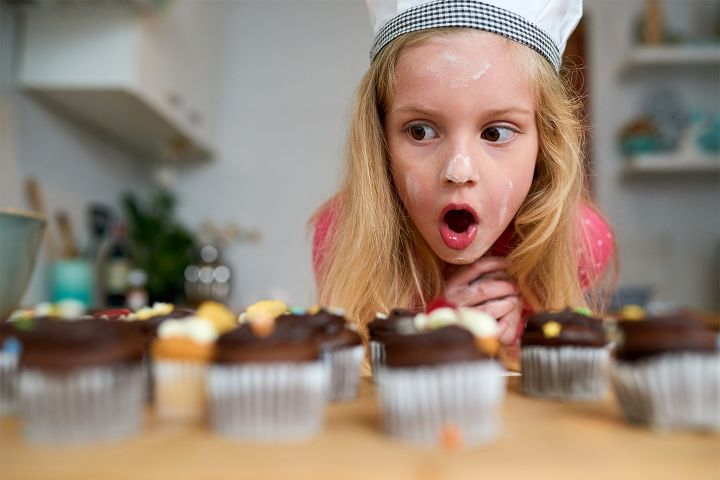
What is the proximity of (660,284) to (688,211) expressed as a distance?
0.37m

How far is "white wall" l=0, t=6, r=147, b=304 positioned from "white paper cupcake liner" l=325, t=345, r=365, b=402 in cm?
170

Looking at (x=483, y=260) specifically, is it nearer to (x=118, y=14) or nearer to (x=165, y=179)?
(x=118, y=14)

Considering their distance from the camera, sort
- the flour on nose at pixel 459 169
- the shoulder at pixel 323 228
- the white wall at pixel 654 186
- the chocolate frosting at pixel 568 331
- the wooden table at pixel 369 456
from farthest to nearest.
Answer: the white wall at pixel 654 186 → the shoulder at pixel 323 228 → the flour on nose at pixel 459 169 → the chocolate frosting at pixel 568 331 → the wooden table at pixel 369 456

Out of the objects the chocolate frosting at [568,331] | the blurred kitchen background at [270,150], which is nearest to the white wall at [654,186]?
the blurred kitchen background at [270,150]

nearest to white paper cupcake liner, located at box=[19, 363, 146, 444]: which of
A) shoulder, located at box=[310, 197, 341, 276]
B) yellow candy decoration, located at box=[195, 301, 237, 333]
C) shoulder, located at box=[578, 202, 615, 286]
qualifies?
yellow candy decoration, located at box=[195, 301, 237, 333]

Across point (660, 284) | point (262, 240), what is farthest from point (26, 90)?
point (660, 284)

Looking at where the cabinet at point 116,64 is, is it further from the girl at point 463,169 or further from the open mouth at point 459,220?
the open mouth at point 459,220

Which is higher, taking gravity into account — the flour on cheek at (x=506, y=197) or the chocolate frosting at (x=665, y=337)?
the flour on cheek at (x=506, y=197)

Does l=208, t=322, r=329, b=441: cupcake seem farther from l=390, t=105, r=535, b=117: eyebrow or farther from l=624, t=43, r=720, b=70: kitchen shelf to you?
l=624, t=43, r=720, b=70: kitchen shelf

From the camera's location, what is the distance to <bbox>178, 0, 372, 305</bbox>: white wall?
3262 millimetres

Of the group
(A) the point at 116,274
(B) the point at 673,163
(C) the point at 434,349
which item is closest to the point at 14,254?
(C) the point at 434,349

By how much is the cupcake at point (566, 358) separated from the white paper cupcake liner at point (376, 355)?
0.47 ft

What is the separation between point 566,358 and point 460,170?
341 mm

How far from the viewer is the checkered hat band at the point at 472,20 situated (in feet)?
3.08
